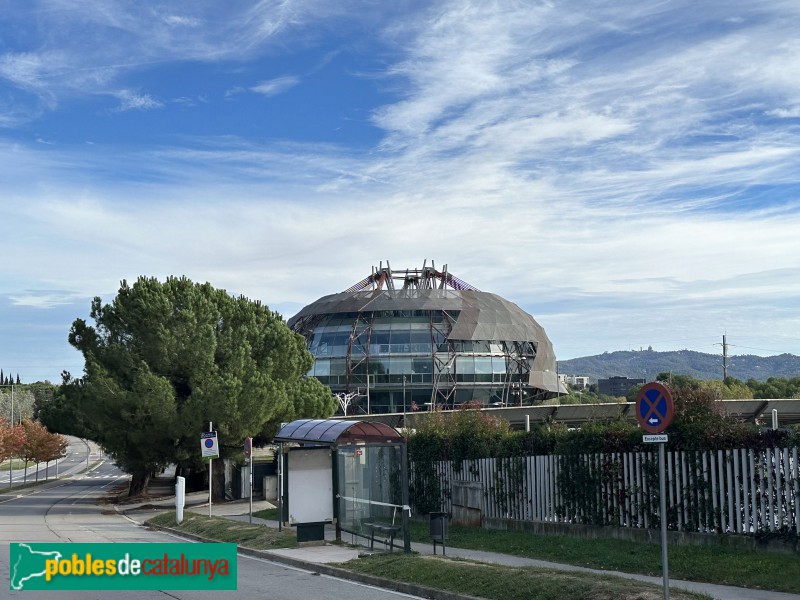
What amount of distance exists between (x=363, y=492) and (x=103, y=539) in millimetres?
8026

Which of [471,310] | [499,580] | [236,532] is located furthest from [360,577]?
[471,310]

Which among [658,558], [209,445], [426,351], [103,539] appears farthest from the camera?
[426,351]

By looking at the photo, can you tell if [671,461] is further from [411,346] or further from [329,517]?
[411,346]

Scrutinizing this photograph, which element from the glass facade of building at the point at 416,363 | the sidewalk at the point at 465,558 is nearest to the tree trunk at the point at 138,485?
the sidewalk at the point at 465,558

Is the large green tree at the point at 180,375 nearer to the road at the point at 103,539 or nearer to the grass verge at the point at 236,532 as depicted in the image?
the road at the point at 103,539

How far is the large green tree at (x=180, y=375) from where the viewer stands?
3838 cm

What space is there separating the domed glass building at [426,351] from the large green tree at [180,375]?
115 feet

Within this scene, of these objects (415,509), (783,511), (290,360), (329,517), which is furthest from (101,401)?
(783,511)

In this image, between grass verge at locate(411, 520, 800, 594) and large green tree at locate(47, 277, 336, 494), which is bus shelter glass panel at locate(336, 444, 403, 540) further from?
large green tree at locate(47, 277, 336, 494)

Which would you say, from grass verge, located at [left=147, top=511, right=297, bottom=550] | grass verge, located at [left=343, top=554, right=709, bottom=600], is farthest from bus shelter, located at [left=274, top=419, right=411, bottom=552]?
grass verge, located at [left=343, top=554, right=709, bottom=600]

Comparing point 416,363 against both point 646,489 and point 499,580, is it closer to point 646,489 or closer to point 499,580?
point 646,489

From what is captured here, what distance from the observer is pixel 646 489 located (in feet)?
59.0

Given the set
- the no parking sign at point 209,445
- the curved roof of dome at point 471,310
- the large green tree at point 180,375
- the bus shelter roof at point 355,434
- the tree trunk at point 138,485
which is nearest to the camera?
the bus shelter roof at point 355,434

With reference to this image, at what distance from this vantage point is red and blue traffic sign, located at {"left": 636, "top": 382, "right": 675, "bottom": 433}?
10609 millimetres
